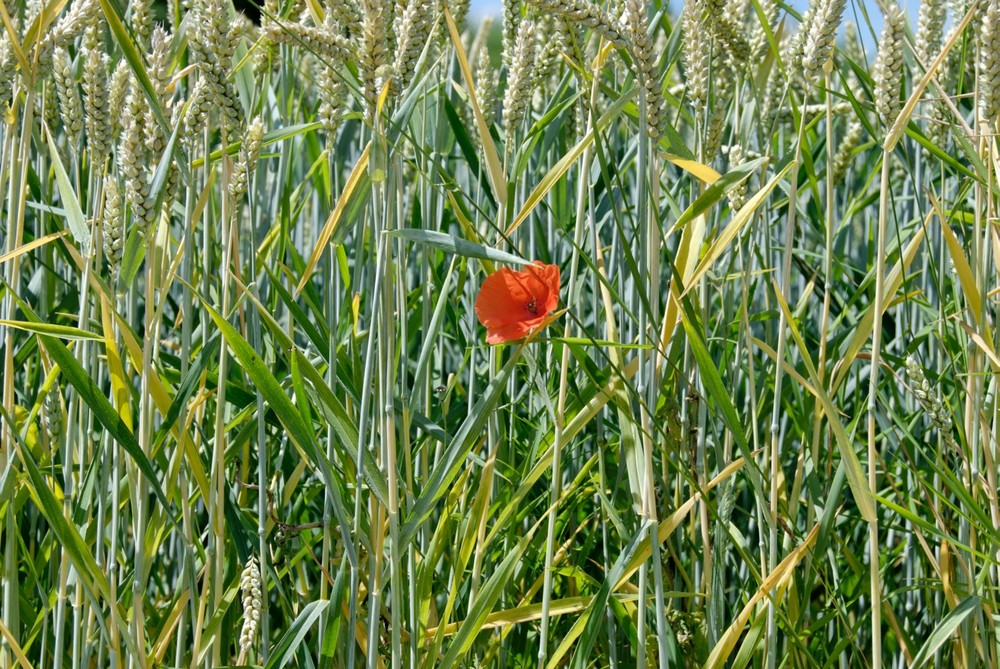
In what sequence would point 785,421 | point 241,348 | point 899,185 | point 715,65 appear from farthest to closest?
point 899,185
point 785,421
point 715,65
point 241,348

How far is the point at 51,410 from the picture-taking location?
0.96 meters

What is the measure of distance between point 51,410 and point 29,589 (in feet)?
0.63

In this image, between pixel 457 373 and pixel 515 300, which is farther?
pixel 457 373

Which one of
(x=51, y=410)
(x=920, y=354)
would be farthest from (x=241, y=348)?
(x=920, y=354)

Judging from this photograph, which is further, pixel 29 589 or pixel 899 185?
pixel 899 185

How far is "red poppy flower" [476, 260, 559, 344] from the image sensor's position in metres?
0.72

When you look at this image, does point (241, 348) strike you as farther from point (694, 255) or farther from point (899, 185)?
point (899, 185)

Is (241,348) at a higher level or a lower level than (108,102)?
lower

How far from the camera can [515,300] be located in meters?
0.77

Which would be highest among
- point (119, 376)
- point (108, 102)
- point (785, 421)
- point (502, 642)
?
point (108, 102)

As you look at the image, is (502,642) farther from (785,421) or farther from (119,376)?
(785,421)

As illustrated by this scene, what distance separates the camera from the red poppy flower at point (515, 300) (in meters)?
0.72

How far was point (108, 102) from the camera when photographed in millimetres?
806

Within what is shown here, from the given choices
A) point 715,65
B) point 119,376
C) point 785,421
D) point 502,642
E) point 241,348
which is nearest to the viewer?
point 241,348
